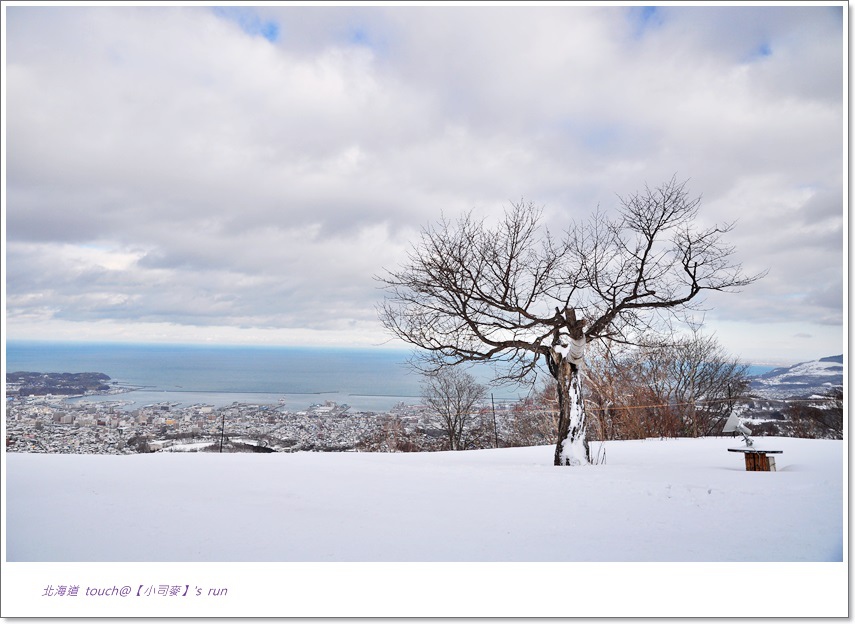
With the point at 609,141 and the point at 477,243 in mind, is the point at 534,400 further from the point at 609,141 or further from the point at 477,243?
the point at 609,141

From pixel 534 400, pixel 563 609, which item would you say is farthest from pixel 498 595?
pixel 534 400

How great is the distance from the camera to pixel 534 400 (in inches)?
755

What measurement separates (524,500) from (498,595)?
134 centimetres

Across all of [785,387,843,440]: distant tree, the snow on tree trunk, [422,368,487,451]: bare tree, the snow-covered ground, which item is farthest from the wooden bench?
[422,368,487,451]: bare tree

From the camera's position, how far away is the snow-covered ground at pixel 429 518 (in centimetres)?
330

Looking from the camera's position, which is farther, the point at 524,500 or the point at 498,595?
the point at 524,500

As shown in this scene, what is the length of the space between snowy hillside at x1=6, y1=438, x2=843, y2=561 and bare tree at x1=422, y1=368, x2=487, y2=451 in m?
13.0

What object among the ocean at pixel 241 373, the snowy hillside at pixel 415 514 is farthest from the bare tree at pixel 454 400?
the snowy hillside at pixel 415 514

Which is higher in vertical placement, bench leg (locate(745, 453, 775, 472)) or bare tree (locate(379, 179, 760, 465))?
bare tree (locate(379, 179, 760, 465))

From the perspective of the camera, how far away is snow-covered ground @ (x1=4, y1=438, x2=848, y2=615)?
10.8ft

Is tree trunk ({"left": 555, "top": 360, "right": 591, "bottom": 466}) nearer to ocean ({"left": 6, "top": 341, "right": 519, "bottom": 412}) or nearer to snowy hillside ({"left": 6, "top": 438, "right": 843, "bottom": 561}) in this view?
snowy hillside ({"left": 6, "top": 438, "right": 843, "bottom": 561})

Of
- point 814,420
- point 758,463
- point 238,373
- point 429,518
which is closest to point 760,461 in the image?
point 758,463

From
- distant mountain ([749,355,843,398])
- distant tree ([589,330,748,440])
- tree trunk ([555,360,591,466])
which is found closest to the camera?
distant mountain ([749,355,843,398])

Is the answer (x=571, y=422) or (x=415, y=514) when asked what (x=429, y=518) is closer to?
(x=415, y=514)
